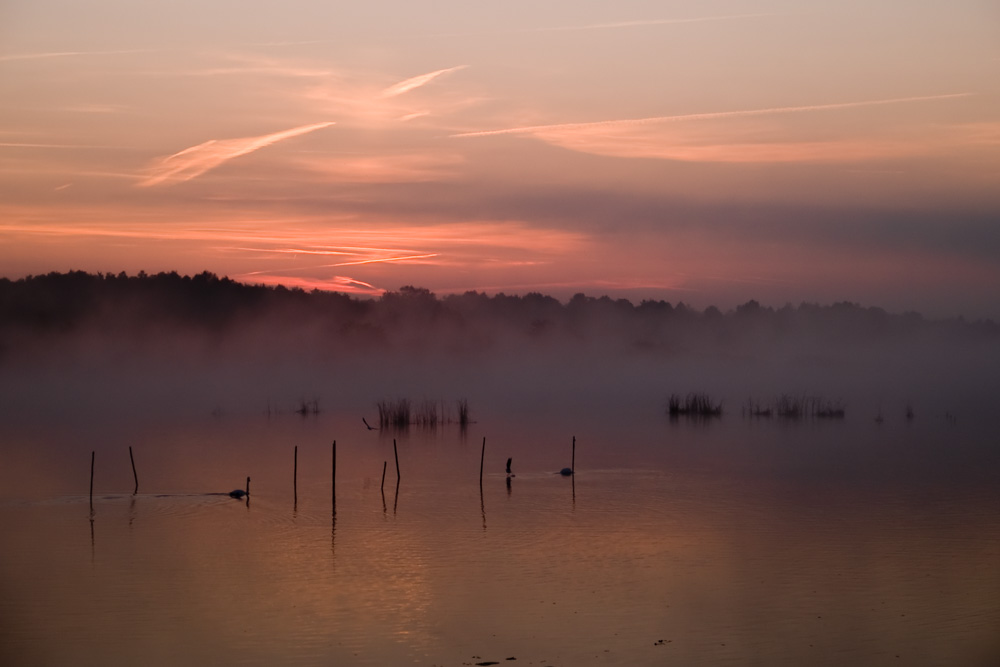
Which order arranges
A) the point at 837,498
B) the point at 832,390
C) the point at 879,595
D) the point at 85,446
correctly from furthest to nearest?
1. the point at 832,390
2. the point at 85,446
3. the point at 837,498
4. the point at 879,595

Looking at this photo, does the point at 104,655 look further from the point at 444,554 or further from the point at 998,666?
the point at 998,666

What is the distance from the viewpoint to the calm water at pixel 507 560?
12086 mm

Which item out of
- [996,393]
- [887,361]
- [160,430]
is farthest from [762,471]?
[887,361]

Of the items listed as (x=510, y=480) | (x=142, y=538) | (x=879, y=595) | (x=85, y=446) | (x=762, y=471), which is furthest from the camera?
(x=85, y=446)

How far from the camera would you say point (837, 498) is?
74.6 feet

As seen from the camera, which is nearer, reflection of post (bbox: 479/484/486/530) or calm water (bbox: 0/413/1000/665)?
calm water (bbox: 0/413/1000/665)

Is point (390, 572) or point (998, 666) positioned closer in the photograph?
point (998, 666)

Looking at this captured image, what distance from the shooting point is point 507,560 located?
16344 millimetres

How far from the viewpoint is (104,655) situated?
11789 millimetres

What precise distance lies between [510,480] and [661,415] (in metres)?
23.1

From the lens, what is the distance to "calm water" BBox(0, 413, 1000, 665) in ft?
39.7

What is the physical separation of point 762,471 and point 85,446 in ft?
66.9

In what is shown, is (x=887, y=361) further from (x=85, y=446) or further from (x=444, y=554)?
(x=444, y=554)

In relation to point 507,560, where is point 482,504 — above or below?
below
